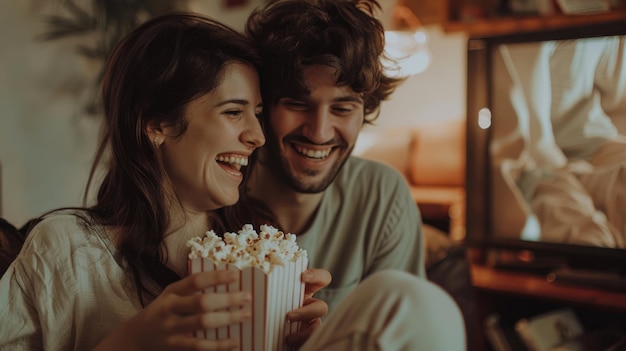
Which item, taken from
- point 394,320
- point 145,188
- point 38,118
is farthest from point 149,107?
point 38,118

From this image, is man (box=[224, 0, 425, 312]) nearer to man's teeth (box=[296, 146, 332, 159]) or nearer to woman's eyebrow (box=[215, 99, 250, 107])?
man's teeth (box=[296, 146, 332, 159])

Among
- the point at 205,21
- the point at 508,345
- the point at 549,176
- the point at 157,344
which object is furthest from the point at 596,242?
the point at 157,344

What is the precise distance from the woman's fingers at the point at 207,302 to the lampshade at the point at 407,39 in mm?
2436

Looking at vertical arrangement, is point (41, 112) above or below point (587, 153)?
above

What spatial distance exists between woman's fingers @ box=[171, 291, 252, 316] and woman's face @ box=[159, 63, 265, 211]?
332 millimetres

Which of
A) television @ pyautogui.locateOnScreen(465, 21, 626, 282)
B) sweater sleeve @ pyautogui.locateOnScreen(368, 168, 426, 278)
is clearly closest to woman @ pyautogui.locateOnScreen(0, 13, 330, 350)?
sweater sleeve @ pyautogui.locateOnScreen(368, 168, 426, 278)

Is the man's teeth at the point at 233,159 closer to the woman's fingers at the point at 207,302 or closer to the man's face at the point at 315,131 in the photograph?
the man's face at the point at 315,131

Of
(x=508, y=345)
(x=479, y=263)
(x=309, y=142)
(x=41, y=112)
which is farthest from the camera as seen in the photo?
(x=41, y=112)

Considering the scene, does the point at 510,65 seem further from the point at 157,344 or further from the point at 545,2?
the point at 157,344

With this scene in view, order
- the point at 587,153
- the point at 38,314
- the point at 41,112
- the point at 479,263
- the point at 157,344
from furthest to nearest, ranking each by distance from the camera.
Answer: the point at 41,112 < the point at 479,263 < the point at 587,153 < the point at 38,314 < the point at 157,344

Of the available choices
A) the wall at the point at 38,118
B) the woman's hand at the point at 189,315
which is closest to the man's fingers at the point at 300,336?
the woman's hand at the point at 189,315

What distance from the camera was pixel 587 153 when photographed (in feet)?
7.05

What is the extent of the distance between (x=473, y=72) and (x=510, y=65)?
0.15 m

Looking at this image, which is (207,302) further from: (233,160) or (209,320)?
(233,160)
